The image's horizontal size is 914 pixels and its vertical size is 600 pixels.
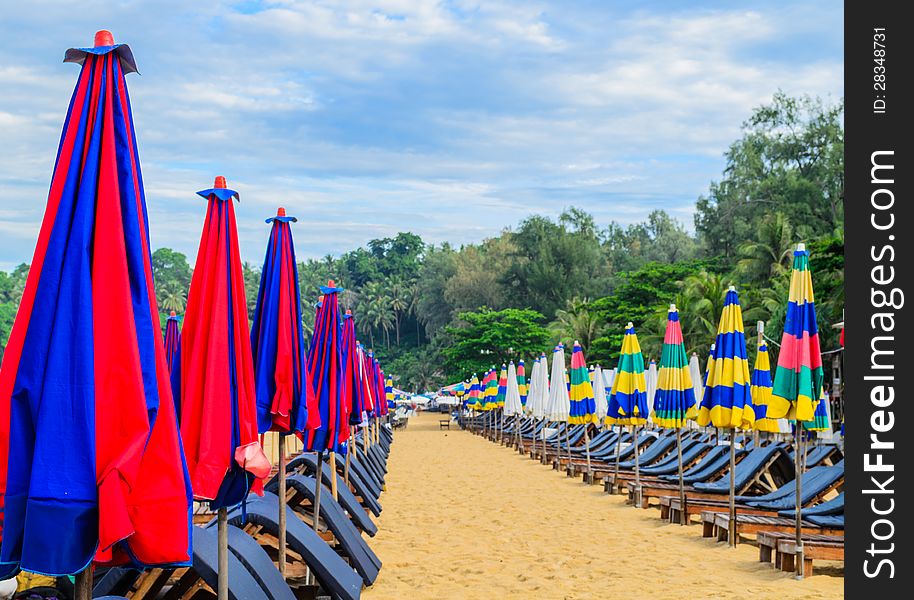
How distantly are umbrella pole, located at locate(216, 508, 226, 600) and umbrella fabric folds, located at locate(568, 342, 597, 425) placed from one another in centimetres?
1425

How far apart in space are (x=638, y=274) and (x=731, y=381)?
130 feet

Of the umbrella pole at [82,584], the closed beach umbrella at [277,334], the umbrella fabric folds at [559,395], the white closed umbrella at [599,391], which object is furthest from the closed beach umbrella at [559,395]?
the umbrella pole at [82,584]

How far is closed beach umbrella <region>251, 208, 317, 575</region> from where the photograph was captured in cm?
600

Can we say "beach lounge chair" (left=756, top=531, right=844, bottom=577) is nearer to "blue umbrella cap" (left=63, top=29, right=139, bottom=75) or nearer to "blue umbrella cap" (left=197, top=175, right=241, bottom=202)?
"blue umbrella cap" (left=197, top=175, right=241, bottom=202)

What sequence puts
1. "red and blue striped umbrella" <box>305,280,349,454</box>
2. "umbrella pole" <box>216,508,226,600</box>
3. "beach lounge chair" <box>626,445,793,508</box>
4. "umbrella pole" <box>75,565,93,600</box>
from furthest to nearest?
"beach lounge chair" <box>626,445,793,508</box> → "red and blue striped umbrella" <box>305,280,349,454</box> → "umbrella pole" <box>216,508,226,600</box> → "umbrella pole" <box>75,565,93,600</box>

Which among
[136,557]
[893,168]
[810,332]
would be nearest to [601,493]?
[810,332]

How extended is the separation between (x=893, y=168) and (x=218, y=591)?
16.4ft

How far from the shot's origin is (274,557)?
7.30 m

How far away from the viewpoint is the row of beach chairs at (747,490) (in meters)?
8.84

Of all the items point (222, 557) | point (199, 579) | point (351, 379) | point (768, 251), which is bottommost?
point (199, 579)

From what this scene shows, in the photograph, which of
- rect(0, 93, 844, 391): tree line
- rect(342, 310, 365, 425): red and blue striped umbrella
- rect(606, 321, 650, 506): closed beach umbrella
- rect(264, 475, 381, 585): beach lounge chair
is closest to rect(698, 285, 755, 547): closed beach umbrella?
rect(342, 310, 365, 425): red and blue striped umbrella

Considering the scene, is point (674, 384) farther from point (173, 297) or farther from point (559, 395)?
point (173, 297)

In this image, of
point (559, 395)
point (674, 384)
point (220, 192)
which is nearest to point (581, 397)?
point (559, 395)

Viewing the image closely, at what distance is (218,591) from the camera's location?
479 cm
